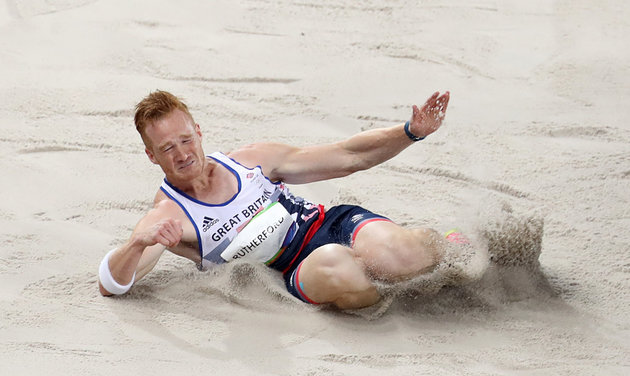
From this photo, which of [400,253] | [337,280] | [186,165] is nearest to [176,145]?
[186,165]

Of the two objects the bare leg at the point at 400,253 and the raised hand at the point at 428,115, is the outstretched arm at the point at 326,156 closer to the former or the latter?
the raised hand at the point at 428,115

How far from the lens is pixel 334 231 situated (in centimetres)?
337

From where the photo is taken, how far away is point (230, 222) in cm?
320

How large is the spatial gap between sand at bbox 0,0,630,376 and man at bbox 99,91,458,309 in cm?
9

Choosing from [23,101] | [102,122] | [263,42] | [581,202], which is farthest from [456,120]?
[23,101]

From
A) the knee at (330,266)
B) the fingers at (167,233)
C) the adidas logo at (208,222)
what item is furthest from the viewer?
the adidas logo at (208,222)

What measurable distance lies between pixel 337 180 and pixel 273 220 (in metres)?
0.93

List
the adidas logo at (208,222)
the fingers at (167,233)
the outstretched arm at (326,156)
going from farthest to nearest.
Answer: the outstretched arm at (326,156)
the adidas logo at (208,222)
the fingers at (167,233)

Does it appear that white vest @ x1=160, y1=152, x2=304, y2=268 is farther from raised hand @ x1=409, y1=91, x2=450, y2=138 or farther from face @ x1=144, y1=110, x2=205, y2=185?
raised hand @ x1=409, y1=91, x2=450, y2=138

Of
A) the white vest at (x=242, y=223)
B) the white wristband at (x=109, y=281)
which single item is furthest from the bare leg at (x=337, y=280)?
the white wristband at (x=109, y=281)

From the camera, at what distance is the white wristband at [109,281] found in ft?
10.1

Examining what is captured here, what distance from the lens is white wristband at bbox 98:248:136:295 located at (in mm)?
3092

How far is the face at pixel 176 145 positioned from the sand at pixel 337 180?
35cm

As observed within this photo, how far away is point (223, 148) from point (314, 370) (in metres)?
1.74
